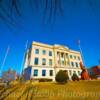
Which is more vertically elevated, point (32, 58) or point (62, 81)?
point (32, 58)

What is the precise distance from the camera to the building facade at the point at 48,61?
3553 centimetres

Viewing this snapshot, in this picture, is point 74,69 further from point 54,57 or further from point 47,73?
point 47,73

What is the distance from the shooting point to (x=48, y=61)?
39.2m

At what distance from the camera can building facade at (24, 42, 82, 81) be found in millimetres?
Answer: 35531

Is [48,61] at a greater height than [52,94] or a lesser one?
greater

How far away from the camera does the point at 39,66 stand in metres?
36.0

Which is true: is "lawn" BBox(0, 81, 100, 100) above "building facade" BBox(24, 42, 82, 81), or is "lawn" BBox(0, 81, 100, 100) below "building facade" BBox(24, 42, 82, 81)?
below

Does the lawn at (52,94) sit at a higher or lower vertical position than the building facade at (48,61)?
lower

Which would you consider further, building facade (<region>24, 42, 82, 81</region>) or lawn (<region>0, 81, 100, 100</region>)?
building facade (<region>24, 42, 82, 81</region>)

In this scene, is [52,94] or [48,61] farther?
[48,61]

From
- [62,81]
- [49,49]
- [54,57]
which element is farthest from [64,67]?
[62,81]

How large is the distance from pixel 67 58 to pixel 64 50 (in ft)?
11.1

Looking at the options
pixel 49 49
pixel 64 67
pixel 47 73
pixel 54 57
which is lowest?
pixel 47 73

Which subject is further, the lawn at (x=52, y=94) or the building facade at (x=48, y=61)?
the building facade at (x=48, y=61)
